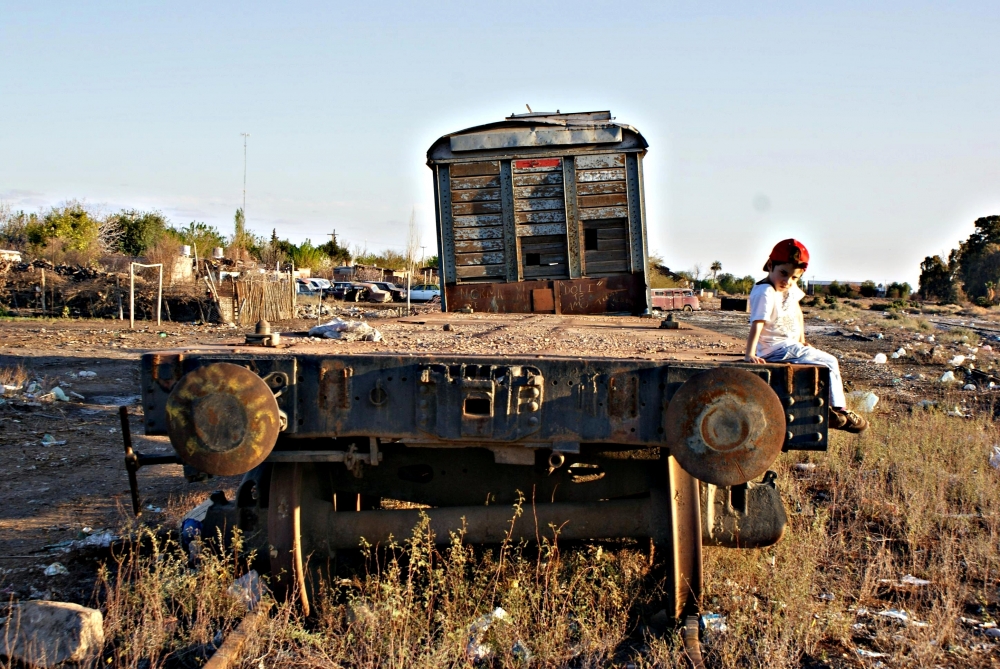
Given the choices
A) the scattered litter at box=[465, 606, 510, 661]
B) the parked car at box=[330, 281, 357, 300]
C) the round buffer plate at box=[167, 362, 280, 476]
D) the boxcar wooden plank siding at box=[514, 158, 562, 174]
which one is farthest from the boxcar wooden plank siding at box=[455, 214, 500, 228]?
the parked car at box=[330, 281, 357, 300]

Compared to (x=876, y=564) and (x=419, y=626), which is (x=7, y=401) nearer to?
(x=419, y=626)

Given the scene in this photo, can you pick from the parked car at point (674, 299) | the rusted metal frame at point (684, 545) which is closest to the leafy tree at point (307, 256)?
the parked car at point (674, 299)

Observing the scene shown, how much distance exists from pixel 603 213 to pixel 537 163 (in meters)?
0.88

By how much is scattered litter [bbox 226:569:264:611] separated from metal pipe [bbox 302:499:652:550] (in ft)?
0.97

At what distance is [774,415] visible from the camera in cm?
290

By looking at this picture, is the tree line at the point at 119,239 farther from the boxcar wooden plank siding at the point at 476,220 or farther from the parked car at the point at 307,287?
the boxcar wooden plank siding at the point at 476,220

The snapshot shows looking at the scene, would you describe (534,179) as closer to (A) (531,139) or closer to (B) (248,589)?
(A) (531,139)

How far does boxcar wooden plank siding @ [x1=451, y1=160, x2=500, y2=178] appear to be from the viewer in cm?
862

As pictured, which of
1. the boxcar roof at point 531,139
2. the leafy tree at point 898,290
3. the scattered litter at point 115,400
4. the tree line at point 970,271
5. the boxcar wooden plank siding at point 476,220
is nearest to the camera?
the boxcar roof at point 531,139

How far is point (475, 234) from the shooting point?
29.0ft

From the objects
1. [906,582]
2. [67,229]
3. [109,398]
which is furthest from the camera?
[67,229]

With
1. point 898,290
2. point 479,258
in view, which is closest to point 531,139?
point 479,258

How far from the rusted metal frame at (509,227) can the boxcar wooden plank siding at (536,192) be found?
0.08m

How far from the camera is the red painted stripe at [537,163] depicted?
28.0 feet
